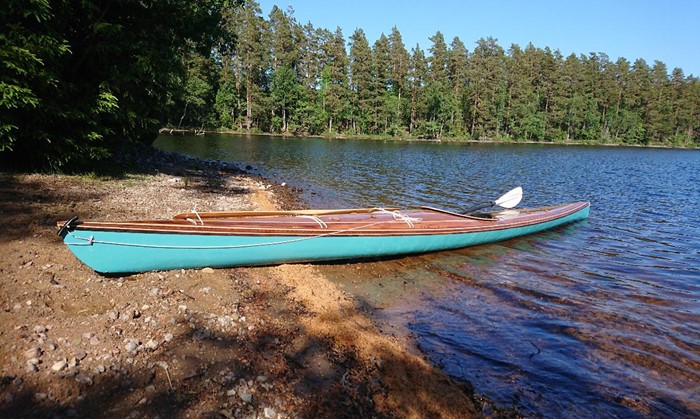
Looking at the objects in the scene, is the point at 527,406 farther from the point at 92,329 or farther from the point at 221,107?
the point at 221,107

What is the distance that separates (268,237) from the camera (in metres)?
7.16

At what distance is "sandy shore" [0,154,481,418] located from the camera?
12.2ft

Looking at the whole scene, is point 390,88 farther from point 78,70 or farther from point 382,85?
point 78,70

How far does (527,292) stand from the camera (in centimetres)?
840

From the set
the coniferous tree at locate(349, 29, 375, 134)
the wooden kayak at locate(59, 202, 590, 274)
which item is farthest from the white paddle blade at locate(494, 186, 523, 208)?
the coniferous tree at locate(349, 29, 375, 134)

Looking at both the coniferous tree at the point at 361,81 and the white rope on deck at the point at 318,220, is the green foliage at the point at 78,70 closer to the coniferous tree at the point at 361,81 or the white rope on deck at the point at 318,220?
the white rope on deck at the point at 318,220

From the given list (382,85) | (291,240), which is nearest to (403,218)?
(291,240)

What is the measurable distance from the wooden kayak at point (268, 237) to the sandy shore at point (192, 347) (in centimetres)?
35

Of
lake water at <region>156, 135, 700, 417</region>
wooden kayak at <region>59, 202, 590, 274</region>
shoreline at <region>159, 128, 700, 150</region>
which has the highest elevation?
shoreline at <region>159, 128, 700, 150</region>

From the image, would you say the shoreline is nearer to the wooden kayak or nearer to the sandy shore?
the wooden kayak

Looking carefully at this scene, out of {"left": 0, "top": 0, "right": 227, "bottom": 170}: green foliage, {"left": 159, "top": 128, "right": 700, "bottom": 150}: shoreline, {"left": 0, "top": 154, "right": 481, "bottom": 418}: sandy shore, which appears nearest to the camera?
{"left": 0, "top": 154, "right": 481, "bottom": 418}: sandy shore

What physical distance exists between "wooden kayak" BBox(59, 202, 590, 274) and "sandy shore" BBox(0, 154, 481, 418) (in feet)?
1.16

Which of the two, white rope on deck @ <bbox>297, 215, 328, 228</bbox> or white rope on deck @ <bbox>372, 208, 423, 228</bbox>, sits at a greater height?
white rope on deck @ <bbox>297, 215, 328, 228</bbox>

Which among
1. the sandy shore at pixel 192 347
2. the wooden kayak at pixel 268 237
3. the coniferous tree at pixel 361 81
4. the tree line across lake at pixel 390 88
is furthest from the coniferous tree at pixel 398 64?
the sandy shore at pixel 192 347
